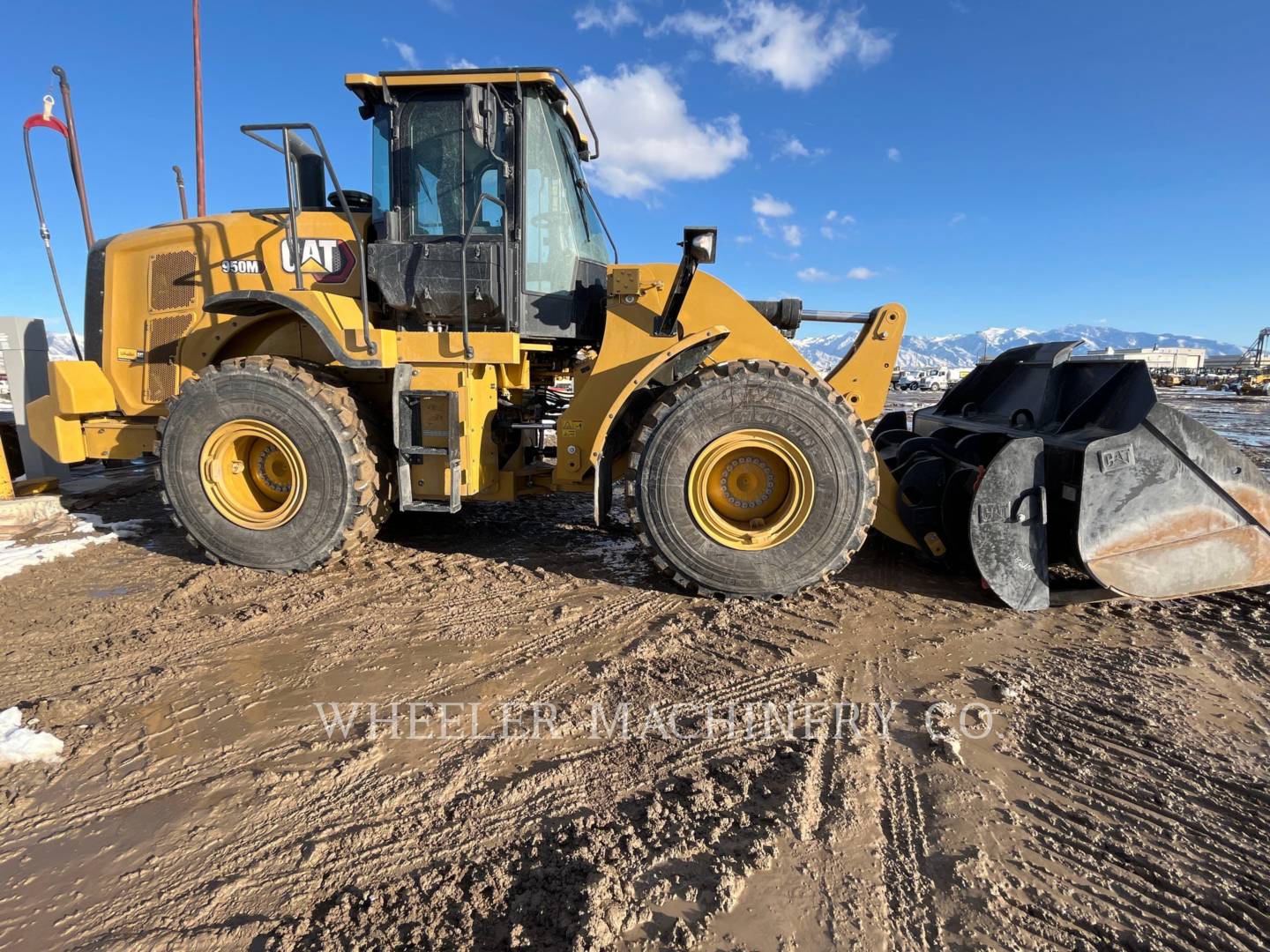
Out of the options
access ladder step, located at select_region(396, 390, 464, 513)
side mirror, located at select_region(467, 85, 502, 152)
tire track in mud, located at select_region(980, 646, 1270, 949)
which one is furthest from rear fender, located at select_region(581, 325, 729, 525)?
tire track in mud, located at select_region(980, 646, 1270, 949)

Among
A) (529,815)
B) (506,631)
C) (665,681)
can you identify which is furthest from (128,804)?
(665,681)

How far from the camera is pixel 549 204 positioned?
4.01 metres

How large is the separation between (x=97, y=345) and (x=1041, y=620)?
6473 millimetres

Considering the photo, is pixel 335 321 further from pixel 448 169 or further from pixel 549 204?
pixel 549 204

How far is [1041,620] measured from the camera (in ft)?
10.7

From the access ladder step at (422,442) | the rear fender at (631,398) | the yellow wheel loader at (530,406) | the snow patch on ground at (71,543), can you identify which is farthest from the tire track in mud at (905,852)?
the snow patch on ground at (71,543)

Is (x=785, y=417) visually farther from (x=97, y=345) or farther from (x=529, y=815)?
(x=97, y=345)

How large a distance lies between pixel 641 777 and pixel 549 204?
135 inches

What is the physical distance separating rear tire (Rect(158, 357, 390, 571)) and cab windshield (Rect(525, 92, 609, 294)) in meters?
1.48

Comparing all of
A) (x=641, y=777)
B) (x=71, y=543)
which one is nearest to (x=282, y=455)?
(x=71, y=543)

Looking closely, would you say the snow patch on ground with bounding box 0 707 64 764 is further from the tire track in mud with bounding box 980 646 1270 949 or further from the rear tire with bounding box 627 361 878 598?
the tire track in mud with bounding box 980 646 1270 949

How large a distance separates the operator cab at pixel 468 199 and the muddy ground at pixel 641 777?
6.26ft

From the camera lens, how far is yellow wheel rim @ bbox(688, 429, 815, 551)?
3.50m

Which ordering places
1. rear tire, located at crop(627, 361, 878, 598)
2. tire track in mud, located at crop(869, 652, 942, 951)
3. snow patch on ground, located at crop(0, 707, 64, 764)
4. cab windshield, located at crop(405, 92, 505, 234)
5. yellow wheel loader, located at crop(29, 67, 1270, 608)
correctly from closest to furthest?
tire track in mud, located at crop(869, 652, 942, 951)
snow patch on ground, located at crop(0, 707, 64, 764)
yellow wheel loader, located at crop(29, 67, 1270, 608)
rear tire, located at crop(627, 361, 878, 598)
cab windshield, located at crop(405, 92, 505, 234)
